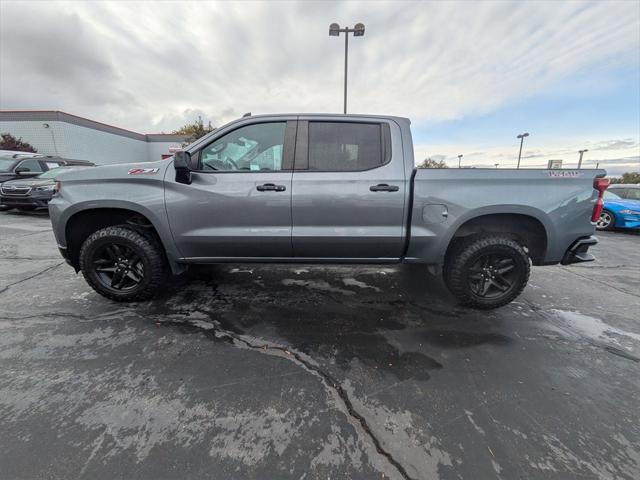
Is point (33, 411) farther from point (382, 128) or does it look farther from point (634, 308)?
A: point (634, 308)

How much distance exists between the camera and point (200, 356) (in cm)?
247

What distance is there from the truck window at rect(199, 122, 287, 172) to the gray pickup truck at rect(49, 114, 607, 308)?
1cm

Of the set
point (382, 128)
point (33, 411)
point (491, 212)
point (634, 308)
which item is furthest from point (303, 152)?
point (634, 308)

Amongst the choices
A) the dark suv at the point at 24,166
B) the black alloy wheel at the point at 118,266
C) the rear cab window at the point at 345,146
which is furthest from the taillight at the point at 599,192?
the dark suv at the point at 24,166

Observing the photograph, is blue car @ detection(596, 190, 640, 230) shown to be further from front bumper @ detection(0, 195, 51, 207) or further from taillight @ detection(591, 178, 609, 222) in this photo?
front bumper @ detection(0, 195, 51, 207)

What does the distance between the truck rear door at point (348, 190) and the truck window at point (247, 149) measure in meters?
0.24

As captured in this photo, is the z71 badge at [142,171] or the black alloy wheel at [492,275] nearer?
the z71 badge at [142,171]

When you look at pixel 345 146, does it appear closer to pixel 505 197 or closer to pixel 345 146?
pixel 345 146

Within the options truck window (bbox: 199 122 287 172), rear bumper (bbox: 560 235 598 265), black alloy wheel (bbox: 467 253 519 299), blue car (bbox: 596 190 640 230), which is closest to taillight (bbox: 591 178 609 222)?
rear bumper (bbox: 560 235 598 265)

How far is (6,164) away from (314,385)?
13.6 m

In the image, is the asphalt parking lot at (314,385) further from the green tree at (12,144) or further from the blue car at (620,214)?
the green tree at (12,144)

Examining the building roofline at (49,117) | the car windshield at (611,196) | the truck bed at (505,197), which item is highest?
the building roofline at (49,117)

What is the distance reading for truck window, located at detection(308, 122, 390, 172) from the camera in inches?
120

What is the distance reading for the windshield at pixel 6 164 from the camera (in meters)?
9.86
